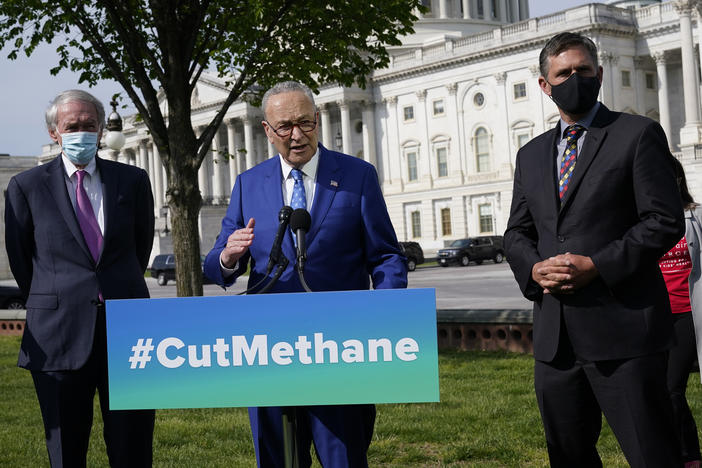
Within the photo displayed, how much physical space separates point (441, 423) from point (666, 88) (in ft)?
186

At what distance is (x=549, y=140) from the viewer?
4168mm

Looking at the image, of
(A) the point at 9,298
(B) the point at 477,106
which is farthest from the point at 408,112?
(A) the point at 9,298

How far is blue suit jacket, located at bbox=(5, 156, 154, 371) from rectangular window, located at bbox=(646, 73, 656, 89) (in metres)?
61.7

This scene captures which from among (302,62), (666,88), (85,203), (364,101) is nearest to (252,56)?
(302,62)

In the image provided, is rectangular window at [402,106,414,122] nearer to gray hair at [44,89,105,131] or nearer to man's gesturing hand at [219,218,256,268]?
gray hair at [44,89,105,131]

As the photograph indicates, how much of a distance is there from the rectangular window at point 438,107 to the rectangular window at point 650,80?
1527cm

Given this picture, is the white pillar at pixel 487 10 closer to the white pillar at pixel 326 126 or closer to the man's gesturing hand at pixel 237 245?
the white pillar at pixel 326 126

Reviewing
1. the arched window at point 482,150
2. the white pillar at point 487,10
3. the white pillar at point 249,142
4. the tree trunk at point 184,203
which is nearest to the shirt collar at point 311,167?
the tree trunk at point 184,203

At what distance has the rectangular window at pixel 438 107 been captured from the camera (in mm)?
69125

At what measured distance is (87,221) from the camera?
4.44 m

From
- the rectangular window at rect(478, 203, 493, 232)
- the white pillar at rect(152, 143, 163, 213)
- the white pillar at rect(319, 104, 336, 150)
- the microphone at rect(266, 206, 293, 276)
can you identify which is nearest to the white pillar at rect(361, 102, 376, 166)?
the white pillar at rect(319, 104, 336, 150)

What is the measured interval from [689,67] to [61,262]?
177 feet

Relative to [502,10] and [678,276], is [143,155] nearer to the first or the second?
[502,10]

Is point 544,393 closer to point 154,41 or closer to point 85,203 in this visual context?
point 85,203
